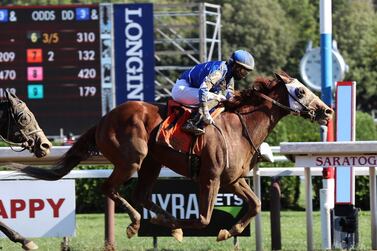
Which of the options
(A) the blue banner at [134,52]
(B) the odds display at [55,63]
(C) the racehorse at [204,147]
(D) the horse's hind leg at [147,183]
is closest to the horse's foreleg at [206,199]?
(C) the racehorse at [204,147]

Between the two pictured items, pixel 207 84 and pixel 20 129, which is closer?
pixel 20 129

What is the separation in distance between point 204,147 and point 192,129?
0.65ft

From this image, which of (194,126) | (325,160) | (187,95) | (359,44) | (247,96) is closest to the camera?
(194,126)

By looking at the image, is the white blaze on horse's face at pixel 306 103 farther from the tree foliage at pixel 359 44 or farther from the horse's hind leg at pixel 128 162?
the tree foliage at pixel 359 44

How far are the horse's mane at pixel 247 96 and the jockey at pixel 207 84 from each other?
9 centimetres

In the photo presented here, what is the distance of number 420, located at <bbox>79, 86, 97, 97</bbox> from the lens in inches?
715

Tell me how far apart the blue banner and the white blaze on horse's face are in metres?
10.2

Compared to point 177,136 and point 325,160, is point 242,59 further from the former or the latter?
point 325,160

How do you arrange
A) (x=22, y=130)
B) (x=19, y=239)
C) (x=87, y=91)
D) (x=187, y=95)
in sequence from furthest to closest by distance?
(x=87, y=91) → (x=187, y=95) → (x=22, y=130) → (x=19, y=239)

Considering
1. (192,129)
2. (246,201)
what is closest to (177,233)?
(246,201)

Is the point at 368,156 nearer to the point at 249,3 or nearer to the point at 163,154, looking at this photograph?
the point at 163,154

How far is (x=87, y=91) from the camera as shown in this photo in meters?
18.2

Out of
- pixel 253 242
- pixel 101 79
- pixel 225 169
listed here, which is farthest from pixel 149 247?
pixel 101 79

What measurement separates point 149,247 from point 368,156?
7.47 feet
